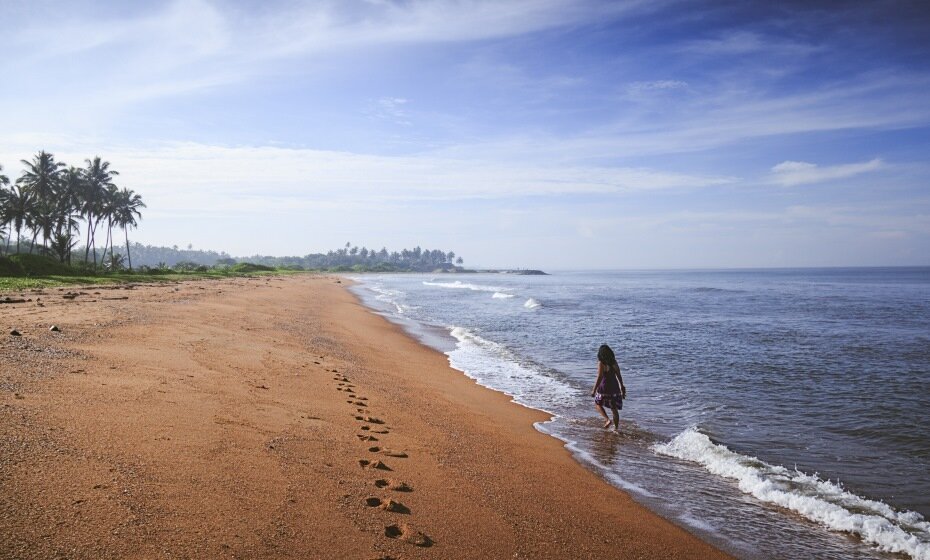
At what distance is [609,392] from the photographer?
34.3 feet

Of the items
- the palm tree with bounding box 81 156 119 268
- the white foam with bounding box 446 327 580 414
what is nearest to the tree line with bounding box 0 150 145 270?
the palm tree with bounding box 81 156 119 268

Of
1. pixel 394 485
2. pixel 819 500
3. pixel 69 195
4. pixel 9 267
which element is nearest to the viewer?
pixel 394 485

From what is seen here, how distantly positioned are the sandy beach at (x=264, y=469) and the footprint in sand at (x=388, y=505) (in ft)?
0.08

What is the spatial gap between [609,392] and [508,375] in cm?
509

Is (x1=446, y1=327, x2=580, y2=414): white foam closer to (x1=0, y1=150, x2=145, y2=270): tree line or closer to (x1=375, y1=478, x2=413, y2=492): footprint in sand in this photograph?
(x1=375, y1=478, x2=413, y2=492): footprint in sand

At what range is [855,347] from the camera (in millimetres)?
20031

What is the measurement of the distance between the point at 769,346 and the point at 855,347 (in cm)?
318

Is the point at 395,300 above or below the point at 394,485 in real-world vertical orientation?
below

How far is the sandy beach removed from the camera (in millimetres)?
4180

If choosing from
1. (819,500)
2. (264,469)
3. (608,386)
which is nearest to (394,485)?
(264,469)

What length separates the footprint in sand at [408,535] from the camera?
4.66 meters

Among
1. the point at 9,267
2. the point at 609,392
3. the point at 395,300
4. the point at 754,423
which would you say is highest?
the point at 9,267

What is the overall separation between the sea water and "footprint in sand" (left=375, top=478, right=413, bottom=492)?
3421mm

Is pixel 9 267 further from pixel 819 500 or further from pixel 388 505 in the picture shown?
pixel 819 500
